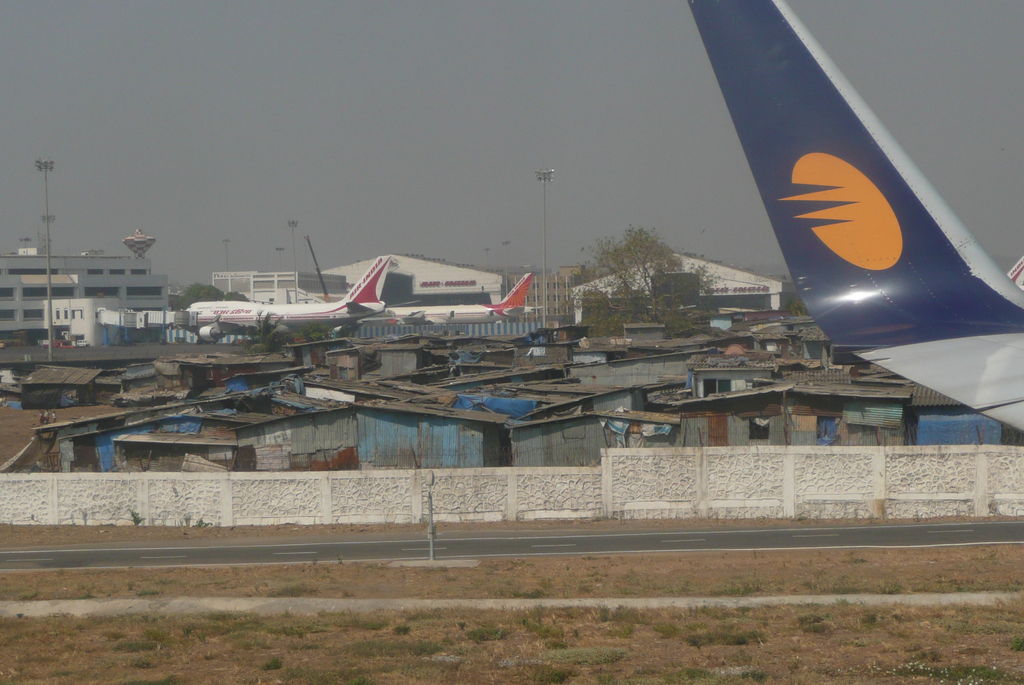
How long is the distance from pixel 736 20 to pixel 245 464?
30967mm

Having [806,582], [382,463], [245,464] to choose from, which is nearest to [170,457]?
[245,464]

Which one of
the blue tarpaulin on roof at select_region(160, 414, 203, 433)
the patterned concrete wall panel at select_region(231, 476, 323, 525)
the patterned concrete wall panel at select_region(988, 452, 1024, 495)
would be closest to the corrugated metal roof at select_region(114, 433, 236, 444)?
the blue tarpaulin on roof at select_region(160, 414, 203, 433)

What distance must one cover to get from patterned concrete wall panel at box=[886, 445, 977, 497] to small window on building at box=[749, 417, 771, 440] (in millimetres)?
6352

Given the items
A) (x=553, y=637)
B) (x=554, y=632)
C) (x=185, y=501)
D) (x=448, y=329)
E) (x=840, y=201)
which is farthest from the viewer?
(x=448, y=329)

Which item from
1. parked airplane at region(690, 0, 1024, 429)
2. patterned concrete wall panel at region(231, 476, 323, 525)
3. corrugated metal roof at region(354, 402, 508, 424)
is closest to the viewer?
parked airplane at region(690, 0, 1024, 429)

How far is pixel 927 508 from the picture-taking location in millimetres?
28781

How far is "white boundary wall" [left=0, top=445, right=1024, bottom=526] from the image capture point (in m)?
28.7

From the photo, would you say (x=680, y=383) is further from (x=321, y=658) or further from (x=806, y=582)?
(x=321, y=658)

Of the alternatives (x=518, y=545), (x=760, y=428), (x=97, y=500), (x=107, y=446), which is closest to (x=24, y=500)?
(x=97, y=500)

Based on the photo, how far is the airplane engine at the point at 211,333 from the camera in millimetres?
104625

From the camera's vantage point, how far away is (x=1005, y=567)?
19.1 m

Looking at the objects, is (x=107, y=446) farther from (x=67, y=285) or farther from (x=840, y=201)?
(x=67, y=285)

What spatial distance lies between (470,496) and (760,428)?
35.2 ft

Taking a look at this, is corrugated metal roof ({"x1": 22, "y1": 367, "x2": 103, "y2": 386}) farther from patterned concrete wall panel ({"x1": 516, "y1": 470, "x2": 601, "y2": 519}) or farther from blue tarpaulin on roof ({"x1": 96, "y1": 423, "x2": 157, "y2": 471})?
patterned concrete wall panel ({"x1": 516, "y1": 470, "x2": 601, "y2": 519})
